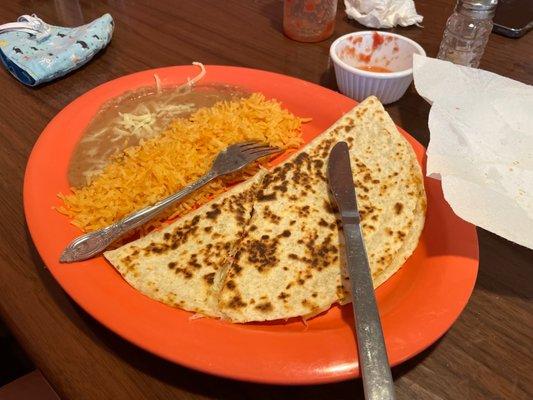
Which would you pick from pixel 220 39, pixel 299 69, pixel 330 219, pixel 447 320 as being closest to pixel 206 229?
pixel 330 219

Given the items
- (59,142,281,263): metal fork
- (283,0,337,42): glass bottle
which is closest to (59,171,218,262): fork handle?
(59,142,281,263): metal fork

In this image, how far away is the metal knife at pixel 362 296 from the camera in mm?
747

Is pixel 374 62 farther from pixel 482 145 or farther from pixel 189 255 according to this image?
pixel 189 255

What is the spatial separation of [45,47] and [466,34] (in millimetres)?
1633

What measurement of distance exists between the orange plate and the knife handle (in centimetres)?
4

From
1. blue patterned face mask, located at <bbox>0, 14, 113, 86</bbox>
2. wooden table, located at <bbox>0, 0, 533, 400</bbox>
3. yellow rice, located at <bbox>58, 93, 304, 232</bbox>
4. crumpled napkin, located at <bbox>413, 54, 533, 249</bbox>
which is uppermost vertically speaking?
crumpled napkin, located at <bbox>413, 54, 533, 249</bbox>

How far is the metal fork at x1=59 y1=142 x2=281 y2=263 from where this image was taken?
1000 mm

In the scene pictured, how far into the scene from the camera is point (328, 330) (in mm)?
884

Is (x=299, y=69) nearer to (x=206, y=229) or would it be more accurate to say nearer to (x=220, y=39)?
(x=220, y=39)

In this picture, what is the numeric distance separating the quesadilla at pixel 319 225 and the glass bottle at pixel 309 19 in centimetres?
68

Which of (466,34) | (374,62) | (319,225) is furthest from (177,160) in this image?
(466,34)

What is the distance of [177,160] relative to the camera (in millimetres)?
1304

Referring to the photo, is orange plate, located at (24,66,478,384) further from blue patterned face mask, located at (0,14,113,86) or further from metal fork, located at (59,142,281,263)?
blue patterned face mask, located at (0,14,113,86)

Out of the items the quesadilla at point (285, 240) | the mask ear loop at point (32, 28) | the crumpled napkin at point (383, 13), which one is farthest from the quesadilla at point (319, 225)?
the mask ear loop at point (32, 28)
